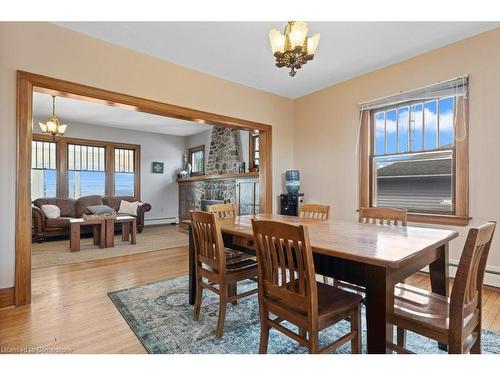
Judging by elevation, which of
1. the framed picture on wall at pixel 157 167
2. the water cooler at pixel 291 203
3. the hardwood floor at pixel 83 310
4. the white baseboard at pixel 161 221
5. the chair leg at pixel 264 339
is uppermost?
the framed picture on wall at pixel 157 167

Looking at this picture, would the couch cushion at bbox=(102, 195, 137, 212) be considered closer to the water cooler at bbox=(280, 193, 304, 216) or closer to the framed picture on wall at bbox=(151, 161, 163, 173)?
the framed picture on wall at bbox=(151, 161, 163, 173)

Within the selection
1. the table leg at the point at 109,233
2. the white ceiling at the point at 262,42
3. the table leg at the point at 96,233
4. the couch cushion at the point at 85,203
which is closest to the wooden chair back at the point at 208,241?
the white ceiling at the point at 262,42

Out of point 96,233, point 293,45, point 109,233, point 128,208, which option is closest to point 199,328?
point 293,45

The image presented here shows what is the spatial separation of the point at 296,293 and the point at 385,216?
1399mm

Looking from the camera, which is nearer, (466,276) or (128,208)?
(466,276)

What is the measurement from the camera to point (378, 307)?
3.97 ft

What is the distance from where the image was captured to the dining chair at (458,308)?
114cm

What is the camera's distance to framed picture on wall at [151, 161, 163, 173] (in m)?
7.68

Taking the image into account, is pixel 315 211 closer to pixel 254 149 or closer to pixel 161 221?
pixel 254 149

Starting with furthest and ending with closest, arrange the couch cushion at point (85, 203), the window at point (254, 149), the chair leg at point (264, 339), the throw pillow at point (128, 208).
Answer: the throw pillow at point (128, 208) → the couch cushion at point (85, 203) → the window at point (254, 149) → the chair leg at point (264, 339)

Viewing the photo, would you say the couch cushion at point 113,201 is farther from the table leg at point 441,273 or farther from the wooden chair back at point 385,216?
the table leg at point 441,273

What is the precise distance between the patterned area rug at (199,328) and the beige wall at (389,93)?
5.03 feet

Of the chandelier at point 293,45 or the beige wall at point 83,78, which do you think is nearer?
the chandelier at point 293,45
